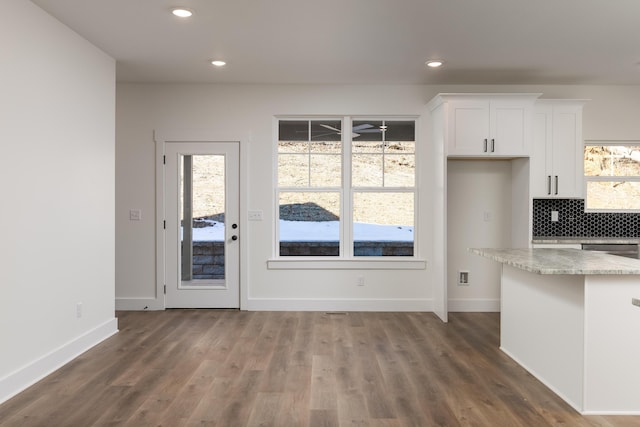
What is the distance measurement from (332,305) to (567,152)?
3188mm

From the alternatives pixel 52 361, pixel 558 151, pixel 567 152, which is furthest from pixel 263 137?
pixel 567 152

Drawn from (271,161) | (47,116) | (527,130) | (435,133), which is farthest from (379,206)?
(47,116)

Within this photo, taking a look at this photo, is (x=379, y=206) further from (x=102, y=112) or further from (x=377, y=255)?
(x=102, y=112)

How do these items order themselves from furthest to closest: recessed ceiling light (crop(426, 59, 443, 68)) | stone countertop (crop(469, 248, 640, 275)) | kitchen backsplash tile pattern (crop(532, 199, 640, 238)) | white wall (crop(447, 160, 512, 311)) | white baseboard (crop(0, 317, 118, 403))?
white wall (crop(447, 160, 512, 311)) < kitchen backsplash tile pattern (crop(532, 199, 640, 238)) < recessed ceiling light (crop(426, 59, 443, 68)) < white baseboard (crop(0, 317, 118, 403)) < stone countertop (crop(469, 248, 640, 275))

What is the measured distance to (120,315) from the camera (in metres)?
5.03

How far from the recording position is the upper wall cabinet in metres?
4.81

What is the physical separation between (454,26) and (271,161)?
8.41ft

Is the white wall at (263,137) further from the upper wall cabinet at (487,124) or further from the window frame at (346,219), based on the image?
the upper wall cabinet at (487,124)

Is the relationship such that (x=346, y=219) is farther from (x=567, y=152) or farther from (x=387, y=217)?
(x=567, y=152)

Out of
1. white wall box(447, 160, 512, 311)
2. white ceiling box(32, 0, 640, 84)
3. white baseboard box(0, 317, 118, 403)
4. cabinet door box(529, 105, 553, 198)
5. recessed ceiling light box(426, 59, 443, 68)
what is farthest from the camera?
white wall box(447, 160, 512, 311)

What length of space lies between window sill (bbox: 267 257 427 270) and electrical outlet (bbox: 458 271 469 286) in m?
0.45

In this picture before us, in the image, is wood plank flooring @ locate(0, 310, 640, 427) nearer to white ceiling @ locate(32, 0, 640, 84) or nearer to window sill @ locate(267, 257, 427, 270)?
window sill @ locate(267, 257, 427, 270)

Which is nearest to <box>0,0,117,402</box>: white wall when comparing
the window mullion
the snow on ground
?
the snow on ground

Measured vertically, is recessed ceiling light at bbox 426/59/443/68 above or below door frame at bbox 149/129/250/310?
above
